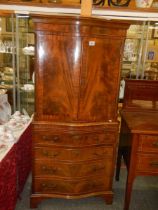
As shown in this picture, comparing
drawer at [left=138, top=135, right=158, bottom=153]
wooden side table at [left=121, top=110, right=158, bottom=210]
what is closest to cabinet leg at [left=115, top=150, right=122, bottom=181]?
→ wooden side table at [left=121, top=110, right=158, bottom=210]

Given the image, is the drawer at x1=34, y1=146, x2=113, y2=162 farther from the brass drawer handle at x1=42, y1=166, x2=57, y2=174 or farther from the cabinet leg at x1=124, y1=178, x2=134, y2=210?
the cabinet leg at x1=124, y1=178, x2=134, y2=210

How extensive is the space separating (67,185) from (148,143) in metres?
0.84

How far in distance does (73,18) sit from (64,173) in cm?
133

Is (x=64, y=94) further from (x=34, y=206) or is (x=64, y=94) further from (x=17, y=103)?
(x=17, y=103)

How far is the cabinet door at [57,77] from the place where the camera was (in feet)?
5.91

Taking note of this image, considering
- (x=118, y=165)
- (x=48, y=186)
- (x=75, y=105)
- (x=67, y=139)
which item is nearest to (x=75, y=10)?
(x=75, y=105)

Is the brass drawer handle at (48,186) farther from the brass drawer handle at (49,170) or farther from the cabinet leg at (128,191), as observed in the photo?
the cabinet leg at (128,191)

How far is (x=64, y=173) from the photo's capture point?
211cm

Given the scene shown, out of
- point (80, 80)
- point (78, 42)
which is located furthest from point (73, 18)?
point (80, 80)

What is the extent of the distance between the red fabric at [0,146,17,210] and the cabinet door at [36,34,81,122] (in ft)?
1.37

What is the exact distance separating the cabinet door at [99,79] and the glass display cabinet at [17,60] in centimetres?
151

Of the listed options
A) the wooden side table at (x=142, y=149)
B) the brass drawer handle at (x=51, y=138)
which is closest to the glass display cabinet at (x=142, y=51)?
the wooden side table at (x=142, y=149)

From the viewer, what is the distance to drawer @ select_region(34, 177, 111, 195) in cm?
214

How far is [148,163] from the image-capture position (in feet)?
6.58
